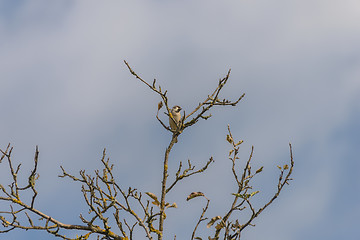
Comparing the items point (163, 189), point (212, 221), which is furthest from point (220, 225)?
point (163, 189)

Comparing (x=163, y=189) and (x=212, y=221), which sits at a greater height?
(x=163, y=189)

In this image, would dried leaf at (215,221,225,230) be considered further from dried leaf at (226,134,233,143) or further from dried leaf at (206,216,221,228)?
dried leaf at (226,134,233,143)

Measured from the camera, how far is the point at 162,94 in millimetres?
6566

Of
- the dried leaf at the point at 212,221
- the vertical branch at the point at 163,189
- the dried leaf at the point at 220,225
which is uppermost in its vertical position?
the vertical branch at the point at 163,189

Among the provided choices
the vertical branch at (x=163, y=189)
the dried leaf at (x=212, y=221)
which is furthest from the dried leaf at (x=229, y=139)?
the dried leaf at (x=212, y=221)

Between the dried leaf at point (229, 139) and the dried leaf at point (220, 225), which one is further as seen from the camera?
the dried leaf at point (229, 139)

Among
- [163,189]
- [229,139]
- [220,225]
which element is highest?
[229,139]

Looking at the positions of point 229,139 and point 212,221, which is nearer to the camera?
point 212,221

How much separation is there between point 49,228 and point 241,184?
2.52 m

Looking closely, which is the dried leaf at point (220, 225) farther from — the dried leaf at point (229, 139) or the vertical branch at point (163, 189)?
the dried leaf at point (229, 139)

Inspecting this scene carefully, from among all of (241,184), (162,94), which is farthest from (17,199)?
(241,184)

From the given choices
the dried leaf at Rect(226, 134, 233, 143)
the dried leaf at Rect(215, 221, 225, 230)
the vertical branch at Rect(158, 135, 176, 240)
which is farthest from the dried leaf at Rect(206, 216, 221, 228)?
the dried leaf at Rect(226, 134, 233, 143)

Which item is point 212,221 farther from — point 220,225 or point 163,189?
point 163,189

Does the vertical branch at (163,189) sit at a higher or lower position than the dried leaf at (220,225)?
higher
